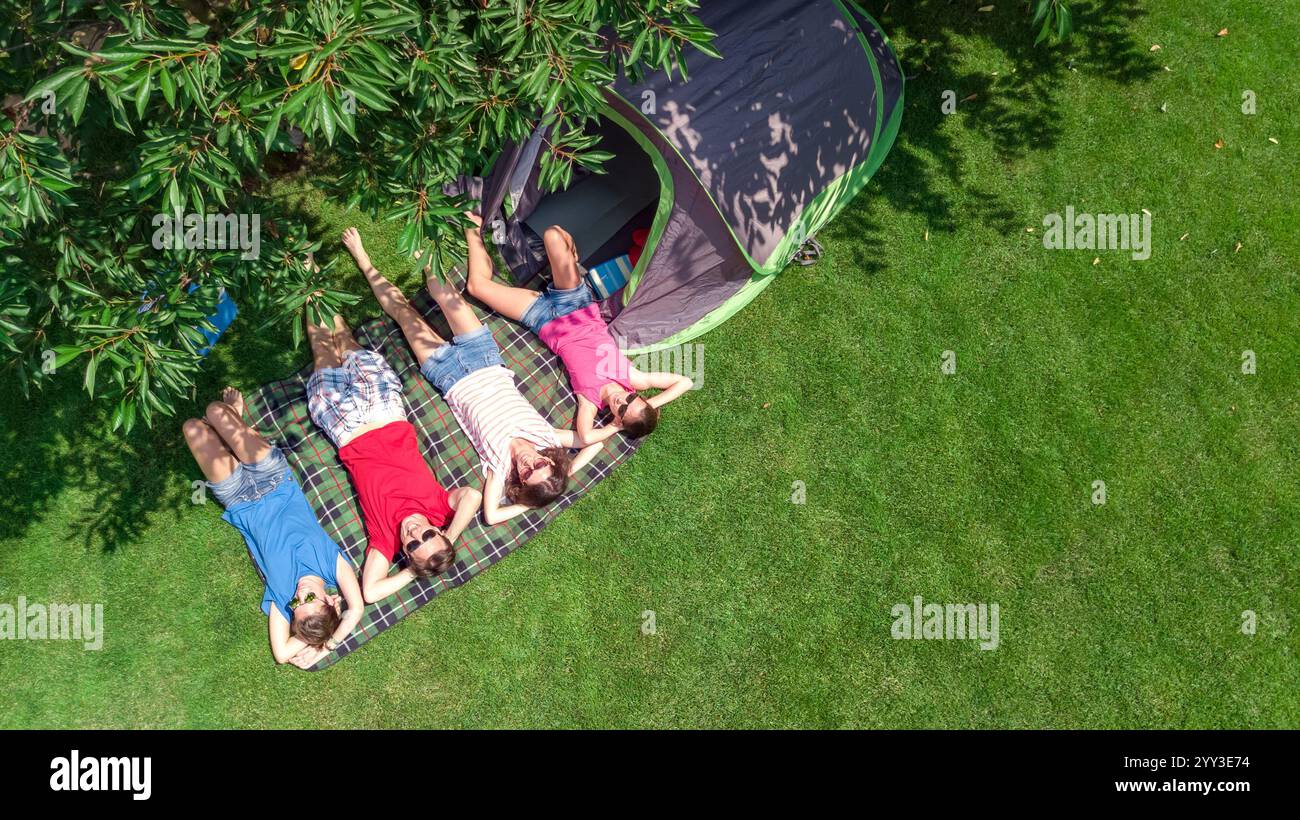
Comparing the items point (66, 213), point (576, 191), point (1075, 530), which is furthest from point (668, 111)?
point (1075, 530)

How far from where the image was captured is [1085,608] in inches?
245

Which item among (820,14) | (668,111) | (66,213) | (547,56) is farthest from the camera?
(820,14)

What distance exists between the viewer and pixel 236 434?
5930 millimetres

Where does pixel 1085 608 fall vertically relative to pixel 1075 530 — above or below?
below

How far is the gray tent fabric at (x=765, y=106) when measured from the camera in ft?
18.0

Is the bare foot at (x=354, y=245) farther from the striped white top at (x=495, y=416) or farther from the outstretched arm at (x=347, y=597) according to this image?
the outstretched arm at (x=347, y=597)

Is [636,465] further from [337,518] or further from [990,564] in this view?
[990,564]

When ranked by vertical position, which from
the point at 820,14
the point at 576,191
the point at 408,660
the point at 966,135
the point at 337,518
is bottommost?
the point at 408,660

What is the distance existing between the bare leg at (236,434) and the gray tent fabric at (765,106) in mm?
3610

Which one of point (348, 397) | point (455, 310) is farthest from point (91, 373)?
point (455, 310)

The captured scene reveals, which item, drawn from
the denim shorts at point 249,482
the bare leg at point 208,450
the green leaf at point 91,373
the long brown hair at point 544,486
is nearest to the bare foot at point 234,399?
the bare leg at point 208,450

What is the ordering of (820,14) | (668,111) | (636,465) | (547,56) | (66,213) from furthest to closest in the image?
1. (636,465)
2. (820,14)
3. (668,111)
4. (66,213)
5. (547,56)

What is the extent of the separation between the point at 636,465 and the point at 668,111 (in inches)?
103

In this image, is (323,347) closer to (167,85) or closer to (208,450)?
(208,450)
